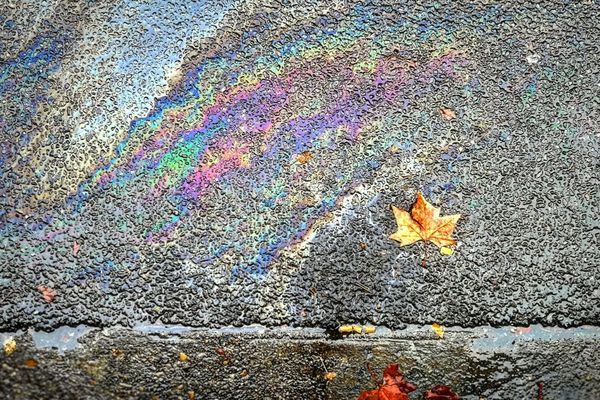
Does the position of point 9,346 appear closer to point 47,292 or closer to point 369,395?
point 47,292

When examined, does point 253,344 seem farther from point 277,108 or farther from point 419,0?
point 419,0

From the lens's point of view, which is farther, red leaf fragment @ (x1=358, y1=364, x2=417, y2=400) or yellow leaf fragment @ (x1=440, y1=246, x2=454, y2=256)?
yellow leaf fragment @ (x1=440, y1=246, x2=454, y2=256)

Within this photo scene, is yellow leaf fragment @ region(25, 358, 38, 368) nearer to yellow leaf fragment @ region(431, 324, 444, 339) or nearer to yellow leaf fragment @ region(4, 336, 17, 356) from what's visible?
yellow leaf fragment @ region(4, 336, 17, 356)

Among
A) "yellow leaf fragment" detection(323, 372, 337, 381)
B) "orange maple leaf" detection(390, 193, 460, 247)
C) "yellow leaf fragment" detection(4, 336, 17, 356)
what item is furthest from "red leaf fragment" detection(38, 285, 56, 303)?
"orange maple leaf" detection(390, 193, 460, 247)

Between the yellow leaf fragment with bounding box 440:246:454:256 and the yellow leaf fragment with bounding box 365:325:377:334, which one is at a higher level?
the yellow leaf fragment with bounding box 440:246:454:256

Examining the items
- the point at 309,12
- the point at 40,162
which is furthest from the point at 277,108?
the point at 40,162

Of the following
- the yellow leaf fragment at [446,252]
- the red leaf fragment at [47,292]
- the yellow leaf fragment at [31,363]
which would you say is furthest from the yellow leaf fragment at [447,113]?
the yellow leaf fragment at [31,363]
